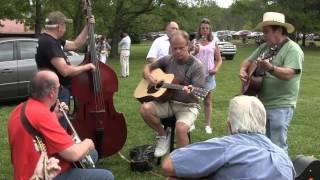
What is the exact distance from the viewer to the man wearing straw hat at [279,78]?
15.9 ft

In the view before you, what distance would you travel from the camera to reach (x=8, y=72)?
10.6m

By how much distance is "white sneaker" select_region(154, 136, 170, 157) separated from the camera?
19.9ft

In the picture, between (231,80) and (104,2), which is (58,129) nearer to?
(231,80)

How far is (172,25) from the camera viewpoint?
725 cm

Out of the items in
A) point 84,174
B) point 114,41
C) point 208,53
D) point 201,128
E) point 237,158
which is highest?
point 208,53

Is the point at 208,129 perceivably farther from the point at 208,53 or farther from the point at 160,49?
the point at 160,49

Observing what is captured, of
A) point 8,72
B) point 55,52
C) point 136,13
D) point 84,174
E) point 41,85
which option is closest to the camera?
point 41,85

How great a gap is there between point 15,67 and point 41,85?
293 inches

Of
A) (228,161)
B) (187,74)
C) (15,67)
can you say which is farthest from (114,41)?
(228,161)

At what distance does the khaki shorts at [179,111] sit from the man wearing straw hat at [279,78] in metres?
1.03

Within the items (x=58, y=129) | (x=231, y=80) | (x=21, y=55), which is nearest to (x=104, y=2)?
(x=231, y=80)

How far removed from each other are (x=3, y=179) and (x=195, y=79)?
2.35 metres

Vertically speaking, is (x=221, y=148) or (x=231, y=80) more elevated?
(x=221, y=148)

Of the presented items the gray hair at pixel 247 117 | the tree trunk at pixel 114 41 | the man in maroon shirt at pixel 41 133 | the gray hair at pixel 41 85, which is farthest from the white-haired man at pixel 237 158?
the tree trunk at pixel 114 41
